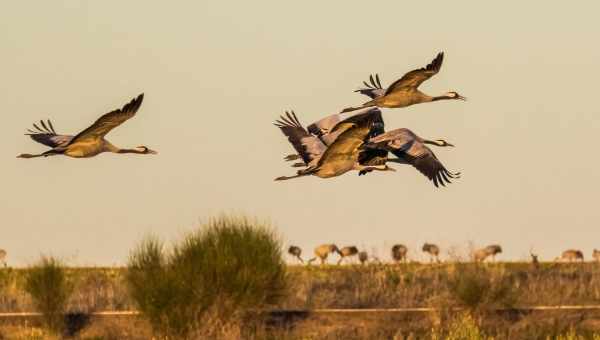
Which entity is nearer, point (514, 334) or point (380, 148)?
point (380, 148)

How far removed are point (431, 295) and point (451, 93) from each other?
8.31m

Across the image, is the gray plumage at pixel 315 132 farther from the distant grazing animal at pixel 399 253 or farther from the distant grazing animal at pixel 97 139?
the distant grazing animal at pixel 399 253

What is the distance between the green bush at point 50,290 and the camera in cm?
2934

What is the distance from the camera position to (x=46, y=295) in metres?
30.1

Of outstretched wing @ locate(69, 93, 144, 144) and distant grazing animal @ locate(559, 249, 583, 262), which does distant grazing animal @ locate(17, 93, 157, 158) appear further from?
distant grazing animal @ locate(559, 249, 583, 262)

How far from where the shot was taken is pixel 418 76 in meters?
22.2

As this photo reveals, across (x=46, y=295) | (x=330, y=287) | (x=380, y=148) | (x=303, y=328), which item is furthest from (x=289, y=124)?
(x=330, y=287)

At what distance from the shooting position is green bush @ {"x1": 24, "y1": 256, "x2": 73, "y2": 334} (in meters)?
29.3

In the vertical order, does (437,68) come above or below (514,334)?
above

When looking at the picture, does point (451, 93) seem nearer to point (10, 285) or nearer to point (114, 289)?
point (114, 289)

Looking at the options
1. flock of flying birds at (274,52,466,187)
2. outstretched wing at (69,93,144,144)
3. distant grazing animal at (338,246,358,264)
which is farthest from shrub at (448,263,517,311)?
distant grazing animal at (338,246,358,264)

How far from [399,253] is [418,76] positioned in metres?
21.2

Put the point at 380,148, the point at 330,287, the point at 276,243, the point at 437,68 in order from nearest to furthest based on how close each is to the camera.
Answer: the point at 437,68 → the point at 380,148 → the point at 276,243 → the point at 330,287

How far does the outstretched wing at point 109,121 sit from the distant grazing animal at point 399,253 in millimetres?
20746
